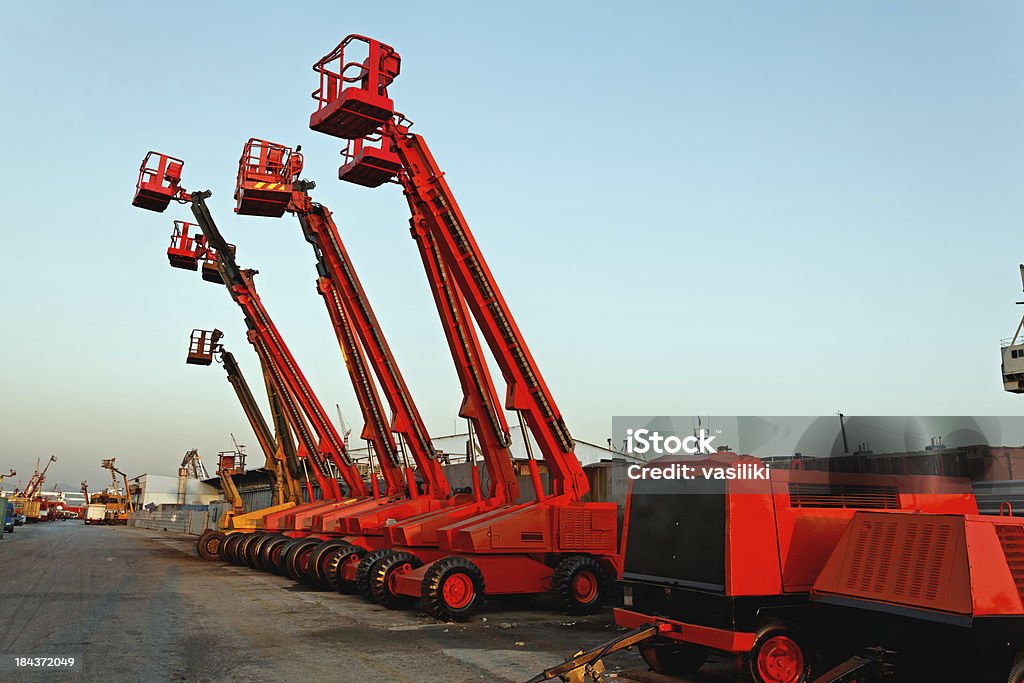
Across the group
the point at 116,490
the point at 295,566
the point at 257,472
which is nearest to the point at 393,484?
the point at 295,566

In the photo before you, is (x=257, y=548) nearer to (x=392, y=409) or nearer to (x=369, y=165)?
(x=392, y=409)

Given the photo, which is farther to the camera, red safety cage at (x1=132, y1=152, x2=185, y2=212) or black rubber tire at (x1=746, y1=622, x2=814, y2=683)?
red safety cage at (x1=132, y1=152, x2=185, y2=212)

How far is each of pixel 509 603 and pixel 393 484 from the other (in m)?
7.35

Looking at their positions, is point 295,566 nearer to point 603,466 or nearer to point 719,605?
point 603,466

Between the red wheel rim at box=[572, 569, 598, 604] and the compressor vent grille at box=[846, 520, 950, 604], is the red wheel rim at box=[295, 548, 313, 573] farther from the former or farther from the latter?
the compressor vent grille at box=[846, 520, 950, 604]

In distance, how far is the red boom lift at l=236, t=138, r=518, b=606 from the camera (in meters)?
14.8

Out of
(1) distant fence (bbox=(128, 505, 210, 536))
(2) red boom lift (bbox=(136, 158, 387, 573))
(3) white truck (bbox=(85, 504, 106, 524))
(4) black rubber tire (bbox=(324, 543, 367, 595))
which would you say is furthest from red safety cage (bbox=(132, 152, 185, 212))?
(3) white truck (bbox=(85, 504, 106, 524))

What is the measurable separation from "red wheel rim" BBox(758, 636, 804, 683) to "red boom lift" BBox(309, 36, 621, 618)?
19.0 feet

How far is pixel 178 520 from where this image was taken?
66.1 metres

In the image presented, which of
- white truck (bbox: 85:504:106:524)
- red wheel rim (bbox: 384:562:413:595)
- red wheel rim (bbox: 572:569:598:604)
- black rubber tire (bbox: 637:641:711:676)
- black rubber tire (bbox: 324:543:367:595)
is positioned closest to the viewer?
black rubber tire (bbox: 637:641:711:676)

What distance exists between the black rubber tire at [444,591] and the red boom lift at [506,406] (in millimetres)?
16

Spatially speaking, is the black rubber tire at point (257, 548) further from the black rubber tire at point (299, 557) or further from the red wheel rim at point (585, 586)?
the red wheel rim at point (585, 586)

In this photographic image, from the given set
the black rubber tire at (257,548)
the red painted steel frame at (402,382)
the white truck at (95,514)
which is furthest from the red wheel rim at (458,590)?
the white truck at (95,514)

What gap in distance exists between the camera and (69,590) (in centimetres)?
1595
